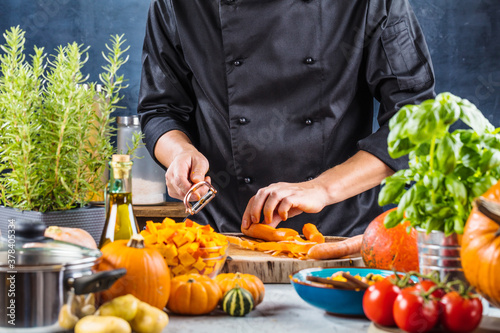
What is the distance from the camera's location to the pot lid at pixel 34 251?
0.70m

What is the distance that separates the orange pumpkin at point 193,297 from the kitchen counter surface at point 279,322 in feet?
0.04

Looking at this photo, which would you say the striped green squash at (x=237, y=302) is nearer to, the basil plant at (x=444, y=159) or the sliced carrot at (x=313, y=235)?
the basil plant at (x=444, y=159)

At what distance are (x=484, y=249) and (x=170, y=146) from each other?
1.19m

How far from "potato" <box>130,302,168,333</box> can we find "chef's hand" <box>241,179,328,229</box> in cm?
74

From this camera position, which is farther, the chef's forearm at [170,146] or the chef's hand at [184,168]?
the chef's forearm at [170,146]

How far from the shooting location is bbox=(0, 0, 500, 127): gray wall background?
110 inches

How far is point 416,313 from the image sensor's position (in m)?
0.68

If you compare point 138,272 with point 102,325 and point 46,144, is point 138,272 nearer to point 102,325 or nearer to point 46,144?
point 102,325

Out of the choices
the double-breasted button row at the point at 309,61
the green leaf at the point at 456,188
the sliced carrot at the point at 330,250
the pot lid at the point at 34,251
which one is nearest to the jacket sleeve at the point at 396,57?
the double-breasted button row at the point at 309,61

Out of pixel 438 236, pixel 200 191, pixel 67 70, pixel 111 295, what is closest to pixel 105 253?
pixel 111 295

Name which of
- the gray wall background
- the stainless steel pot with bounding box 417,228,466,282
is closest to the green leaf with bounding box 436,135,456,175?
the stainless steel pot with bounding box 417,228,466,282

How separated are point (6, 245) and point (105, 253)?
5.8 inches

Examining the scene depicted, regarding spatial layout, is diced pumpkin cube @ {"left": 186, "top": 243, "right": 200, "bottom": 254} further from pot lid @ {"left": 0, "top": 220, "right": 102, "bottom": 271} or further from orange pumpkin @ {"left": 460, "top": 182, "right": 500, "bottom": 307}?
orange pumpkin @ {"left": 460, "top": 182, "right": 500, "bottom": 307}

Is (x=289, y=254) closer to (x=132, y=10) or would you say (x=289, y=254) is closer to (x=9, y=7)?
(x=132, y=10)
